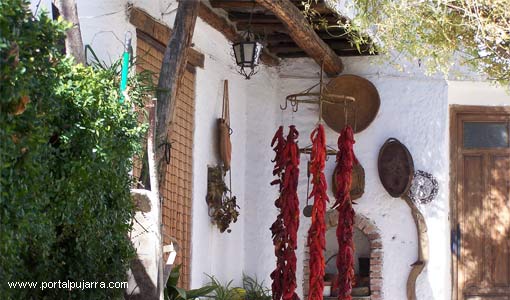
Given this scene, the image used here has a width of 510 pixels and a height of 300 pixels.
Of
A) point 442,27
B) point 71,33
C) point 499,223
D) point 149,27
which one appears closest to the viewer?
point 71,33

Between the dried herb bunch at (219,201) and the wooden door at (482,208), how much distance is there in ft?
9.78

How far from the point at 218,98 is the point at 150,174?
12.7ft

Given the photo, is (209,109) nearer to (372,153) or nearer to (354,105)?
(354,105)

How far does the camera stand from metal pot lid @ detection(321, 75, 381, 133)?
405 inches

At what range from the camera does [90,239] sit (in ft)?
16.4

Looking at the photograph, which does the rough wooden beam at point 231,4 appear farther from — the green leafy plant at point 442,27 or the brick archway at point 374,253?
the brick archway at point 374,253

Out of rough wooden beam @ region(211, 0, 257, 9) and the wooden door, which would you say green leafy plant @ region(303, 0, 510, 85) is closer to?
rough wooden beam @ region(211, 0, 257, 9)

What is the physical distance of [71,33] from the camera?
5.49m

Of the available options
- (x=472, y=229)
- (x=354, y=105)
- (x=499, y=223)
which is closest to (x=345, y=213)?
(x=354, y=105)

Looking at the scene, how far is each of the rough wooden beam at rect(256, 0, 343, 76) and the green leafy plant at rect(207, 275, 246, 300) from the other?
7.92ft

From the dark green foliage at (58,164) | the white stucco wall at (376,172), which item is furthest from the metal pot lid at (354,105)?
the dark green foliage at (58,164)

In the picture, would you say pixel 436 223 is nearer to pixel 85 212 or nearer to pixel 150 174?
pixel 150 174

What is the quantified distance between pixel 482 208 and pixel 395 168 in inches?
56.3

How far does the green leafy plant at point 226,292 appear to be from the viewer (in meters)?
8.83
